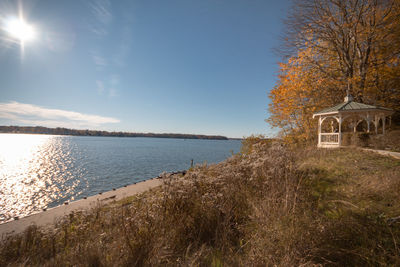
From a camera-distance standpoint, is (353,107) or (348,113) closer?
(353,107)

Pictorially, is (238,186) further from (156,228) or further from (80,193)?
(80,193)

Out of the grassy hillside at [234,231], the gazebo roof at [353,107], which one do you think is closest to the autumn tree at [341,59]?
the gazebo roof at [353,107]

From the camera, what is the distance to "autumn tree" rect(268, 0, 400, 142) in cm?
1259

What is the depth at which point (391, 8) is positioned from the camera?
12.4 metres

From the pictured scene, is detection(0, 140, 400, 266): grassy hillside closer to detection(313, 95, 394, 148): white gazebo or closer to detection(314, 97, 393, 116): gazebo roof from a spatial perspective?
detection(313, 95, 394, 148): white gazebo

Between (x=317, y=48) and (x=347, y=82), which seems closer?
(x=347, y=82)

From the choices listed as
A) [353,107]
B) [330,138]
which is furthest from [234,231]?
[353,107]

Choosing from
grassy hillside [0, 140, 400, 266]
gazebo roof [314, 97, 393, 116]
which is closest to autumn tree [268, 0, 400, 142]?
gazebo roof [314, 97, 393, 116]

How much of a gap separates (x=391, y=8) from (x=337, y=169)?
14256mm

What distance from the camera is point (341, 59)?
1406 centimetres

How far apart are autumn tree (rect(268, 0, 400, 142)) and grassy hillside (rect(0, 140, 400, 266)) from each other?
10.8m

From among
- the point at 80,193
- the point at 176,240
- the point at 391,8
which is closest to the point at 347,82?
the point at 391,8

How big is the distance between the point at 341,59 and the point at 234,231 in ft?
55.6

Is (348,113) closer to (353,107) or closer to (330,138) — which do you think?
(353,107)
